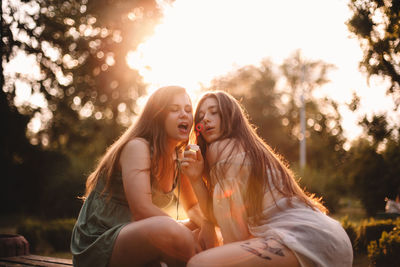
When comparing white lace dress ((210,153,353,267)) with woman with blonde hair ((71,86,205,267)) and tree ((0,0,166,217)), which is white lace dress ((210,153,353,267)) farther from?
tree ((0,0,166,217))

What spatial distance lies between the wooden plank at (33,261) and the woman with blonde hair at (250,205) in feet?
6.31

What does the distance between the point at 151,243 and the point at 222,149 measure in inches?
34.5

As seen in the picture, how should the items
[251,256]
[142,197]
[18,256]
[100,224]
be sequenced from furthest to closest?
[18,256]
[100,224]
[142,197]
[251,256]

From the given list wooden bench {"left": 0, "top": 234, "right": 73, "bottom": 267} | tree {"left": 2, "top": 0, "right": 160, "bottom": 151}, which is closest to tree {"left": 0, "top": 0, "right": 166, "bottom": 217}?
tree {"left": 2, "top": 0, "right": 160, "bottom": 151}

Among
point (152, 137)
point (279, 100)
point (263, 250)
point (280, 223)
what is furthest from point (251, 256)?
point (279, 100)

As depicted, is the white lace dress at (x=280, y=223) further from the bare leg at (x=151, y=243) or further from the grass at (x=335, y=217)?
the grass at (x=335, y=217)

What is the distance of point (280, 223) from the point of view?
107 inches

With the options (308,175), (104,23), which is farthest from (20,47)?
(308,175)

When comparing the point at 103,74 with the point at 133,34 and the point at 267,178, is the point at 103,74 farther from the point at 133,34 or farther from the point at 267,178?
the point at 267,178

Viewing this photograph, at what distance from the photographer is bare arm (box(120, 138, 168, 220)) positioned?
2.86m

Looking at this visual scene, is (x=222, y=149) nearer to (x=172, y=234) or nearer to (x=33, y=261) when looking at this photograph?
(x=172, y=234)

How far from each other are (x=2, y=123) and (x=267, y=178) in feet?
36.5

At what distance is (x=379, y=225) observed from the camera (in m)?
7.46

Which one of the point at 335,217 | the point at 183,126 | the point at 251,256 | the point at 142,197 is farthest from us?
the point at 335,217
